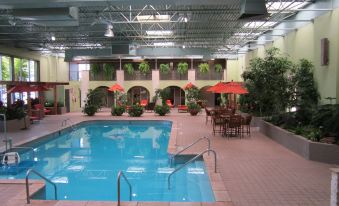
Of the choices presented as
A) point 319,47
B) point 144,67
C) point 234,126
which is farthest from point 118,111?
point 319,47

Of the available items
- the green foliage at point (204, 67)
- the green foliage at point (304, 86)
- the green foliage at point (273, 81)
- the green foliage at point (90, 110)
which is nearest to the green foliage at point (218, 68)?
the green foliage at point (204, 67)

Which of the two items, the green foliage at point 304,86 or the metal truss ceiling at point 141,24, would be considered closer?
the metal truss ceiling at point 141,24

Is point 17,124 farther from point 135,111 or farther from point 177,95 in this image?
point 177,95

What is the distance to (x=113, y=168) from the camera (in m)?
9.44

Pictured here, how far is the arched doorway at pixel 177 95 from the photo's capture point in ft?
98.0

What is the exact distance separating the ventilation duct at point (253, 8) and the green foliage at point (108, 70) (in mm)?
21137

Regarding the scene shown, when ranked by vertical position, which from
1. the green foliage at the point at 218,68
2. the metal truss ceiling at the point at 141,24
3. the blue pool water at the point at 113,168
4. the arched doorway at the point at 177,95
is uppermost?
the metal truss ceiling at the point at 141,24

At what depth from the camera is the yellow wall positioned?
10656 mm

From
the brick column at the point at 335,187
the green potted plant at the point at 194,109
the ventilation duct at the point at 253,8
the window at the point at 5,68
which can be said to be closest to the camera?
the brick column at the point at 335,187

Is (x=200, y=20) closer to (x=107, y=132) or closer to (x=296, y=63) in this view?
(x=296, y=63)

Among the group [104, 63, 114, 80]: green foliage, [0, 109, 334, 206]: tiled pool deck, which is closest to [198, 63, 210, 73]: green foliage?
[104, 63, 114, 80]: green foliage

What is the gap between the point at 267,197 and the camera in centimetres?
564

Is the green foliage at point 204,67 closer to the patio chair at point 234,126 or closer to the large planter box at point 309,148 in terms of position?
the patio chair at point 234,126

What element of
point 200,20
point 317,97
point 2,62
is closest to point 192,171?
point 317,97
